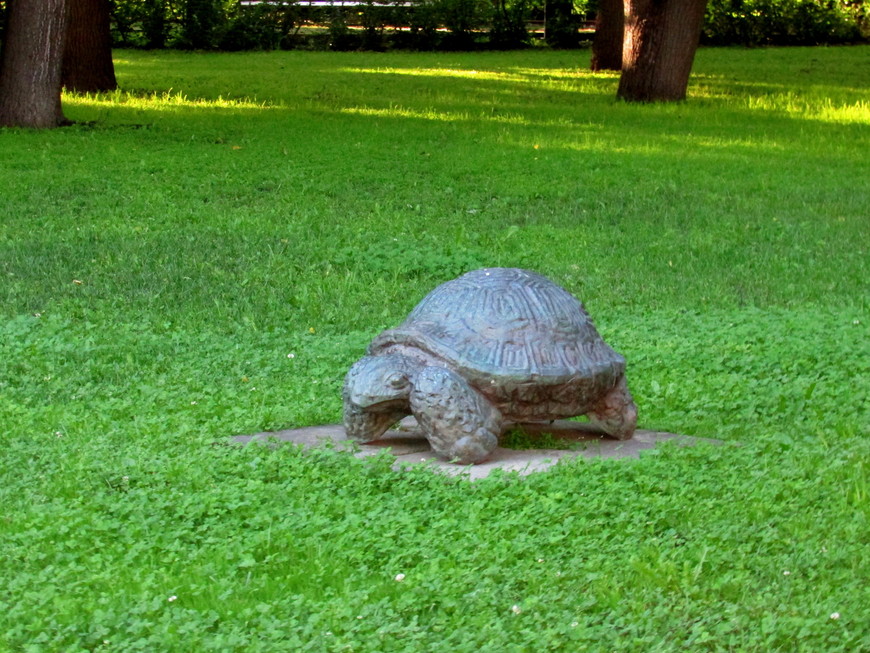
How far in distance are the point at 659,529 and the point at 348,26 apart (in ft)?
108

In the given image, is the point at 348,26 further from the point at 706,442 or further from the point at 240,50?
the point at 706,442

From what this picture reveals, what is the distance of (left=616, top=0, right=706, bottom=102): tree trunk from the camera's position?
17.6 metres

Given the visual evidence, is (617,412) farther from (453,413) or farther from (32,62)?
(32,62)

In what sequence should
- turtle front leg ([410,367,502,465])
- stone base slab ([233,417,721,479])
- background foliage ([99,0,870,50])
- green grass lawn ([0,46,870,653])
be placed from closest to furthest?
green grass lawn ([0,46,870,653]) < turtle front leg ([410,367,502,465]) < stone base slab ([233,417,721,479]) < background foliage ([99,0,870,50])

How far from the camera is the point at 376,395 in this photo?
17.1ft

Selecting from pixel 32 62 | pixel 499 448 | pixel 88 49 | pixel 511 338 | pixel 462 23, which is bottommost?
pixel 499 448

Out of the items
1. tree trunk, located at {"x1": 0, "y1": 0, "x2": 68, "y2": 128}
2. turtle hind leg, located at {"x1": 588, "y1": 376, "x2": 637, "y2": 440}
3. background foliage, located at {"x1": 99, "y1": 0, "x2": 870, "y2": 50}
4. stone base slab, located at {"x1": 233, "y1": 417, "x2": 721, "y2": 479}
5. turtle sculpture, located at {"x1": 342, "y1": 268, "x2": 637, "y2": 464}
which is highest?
background foliage, located at {"x1": 99, "y1": 0, "x2": 870, "y2": 50}

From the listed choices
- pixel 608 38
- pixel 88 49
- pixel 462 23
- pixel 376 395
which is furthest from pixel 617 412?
pixel 462 23

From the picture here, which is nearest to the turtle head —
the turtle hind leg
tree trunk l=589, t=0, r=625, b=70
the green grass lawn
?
the green grass lawn

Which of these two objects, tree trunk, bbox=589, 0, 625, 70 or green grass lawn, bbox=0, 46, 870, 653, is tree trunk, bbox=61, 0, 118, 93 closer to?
green grass lawn, bbox=0, 46, 870, 653

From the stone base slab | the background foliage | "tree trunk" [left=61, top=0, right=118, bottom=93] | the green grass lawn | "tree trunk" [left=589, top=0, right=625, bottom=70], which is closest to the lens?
the green grass lawn

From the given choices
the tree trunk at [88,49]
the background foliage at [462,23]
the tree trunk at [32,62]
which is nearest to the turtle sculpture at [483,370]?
the tree trunk at [32,62]

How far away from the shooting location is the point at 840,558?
13.9 ft

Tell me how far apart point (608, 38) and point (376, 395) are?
841 inches
